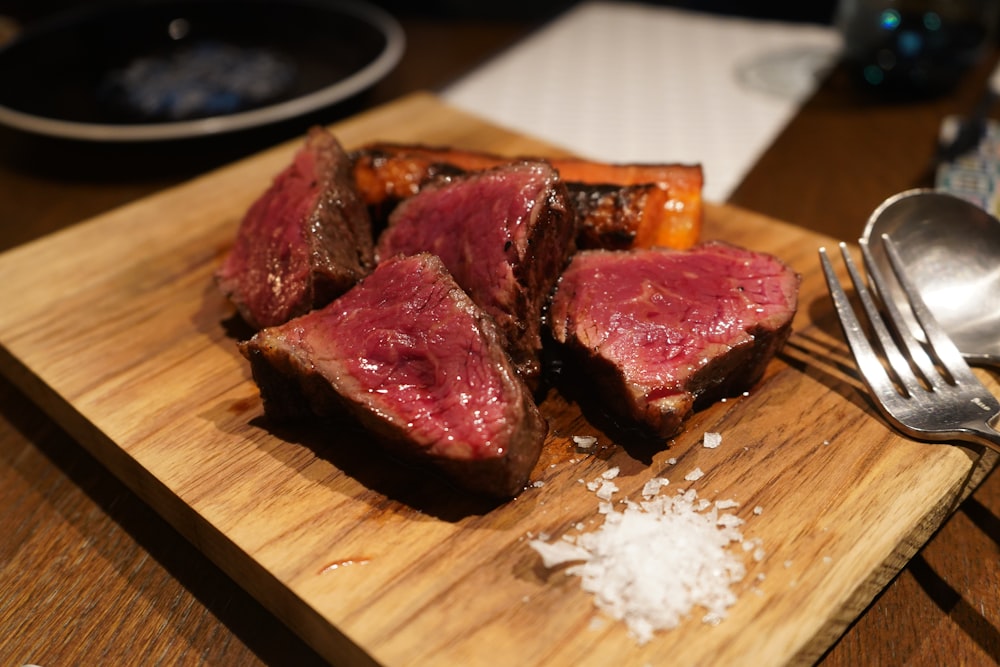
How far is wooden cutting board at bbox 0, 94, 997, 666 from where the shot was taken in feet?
5.64

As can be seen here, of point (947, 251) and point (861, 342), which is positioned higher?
point (947, 251)

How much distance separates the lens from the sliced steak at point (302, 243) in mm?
2443

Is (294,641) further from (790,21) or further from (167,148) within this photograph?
(790,21)

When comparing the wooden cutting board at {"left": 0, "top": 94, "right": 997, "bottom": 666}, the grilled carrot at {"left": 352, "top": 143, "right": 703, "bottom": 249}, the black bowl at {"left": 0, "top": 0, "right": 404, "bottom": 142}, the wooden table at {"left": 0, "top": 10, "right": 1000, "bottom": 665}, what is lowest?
the wooden table at {"left": 0, "top": 10, "right": 1000, "bottom": 665}

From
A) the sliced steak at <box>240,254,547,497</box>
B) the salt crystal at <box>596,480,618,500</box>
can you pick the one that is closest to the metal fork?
the salt crystal at <box>596,480,618,500</box>

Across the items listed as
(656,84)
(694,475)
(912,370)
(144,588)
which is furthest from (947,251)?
(656,84)

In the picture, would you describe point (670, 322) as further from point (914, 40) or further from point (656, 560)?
point (914, 40)

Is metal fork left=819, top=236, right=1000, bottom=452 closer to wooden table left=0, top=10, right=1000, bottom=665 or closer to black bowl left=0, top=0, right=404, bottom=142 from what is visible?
wooden table left=0, top=10, right=1000, bottom=665

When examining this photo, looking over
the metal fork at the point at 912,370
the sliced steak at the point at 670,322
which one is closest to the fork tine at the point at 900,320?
the metal fork at the point at 912,370

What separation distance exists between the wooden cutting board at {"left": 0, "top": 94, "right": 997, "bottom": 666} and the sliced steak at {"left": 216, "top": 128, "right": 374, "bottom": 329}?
0.17m

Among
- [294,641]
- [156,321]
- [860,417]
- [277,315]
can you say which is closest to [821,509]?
[860,417]

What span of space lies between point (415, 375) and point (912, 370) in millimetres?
1390

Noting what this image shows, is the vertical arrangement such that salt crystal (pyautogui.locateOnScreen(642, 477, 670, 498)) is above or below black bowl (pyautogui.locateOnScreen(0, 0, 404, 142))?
below

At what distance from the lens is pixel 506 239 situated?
2.31m
